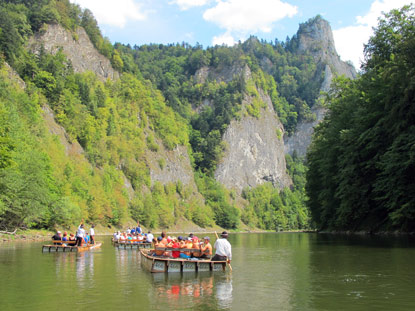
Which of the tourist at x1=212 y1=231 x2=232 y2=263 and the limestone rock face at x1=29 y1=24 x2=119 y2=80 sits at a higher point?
the limestone rock face at x1=29 y1=24 x2=119 y2=80

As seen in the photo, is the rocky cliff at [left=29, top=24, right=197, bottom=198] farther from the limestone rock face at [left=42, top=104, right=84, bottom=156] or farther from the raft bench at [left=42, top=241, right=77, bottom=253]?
the raft bench at [left=42, top=241, right=77, bottom=253]

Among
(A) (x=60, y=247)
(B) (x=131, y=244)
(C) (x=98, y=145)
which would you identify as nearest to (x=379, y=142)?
(B) (x=131, y=244)

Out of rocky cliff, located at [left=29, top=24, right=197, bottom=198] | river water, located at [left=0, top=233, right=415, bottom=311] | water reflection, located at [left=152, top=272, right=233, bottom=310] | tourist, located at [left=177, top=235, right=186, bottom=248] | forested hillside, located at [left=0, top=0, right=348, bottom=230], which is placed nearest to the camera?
river water, located at [left=0, top=233, right=415, bottom=311]

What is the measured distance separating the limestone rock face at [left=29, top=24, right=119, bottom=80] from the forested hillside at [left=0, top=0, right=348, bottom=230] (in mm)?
1601

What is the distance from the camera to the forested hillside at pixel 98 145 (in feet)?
189

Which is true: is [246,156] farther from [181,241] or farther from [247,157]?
[181,241]

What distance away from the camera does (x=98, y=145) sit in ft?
324

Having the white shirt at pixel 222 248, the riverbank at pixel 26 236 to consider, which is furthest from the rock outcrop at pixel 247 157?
the white shirt at pixel 222 248

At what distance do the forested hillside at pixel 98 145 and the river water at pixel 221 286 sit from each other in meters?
25.6

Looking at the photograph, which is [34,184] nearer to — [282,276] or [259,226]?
[282,276]

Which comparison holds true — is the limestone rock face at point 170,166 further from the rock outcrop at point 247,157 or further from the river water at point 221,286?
the river water at point 221,286

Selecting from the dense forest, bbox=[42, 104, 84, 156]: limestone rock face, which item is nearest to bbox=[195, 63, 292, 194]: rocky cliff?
bbox=[42, 104, 84, 156]: limestone rock face

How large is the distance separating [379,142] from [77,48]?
9316 cm

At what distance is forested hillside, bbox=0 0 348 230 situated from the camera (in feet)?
189
